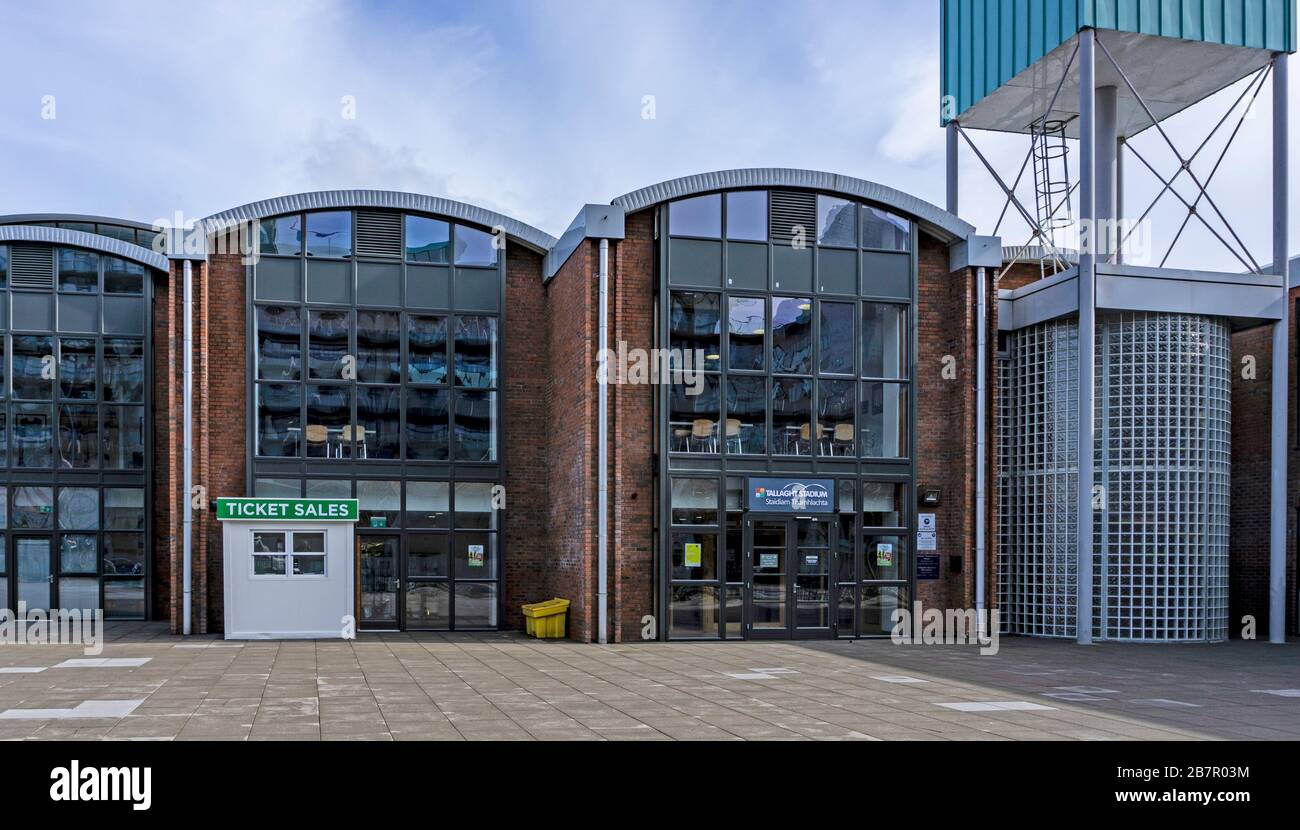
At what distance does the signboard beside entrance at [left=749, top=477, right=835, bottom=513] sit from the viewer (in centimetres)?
1917

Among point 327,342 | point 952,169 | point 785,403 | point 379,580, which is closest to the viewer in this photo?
point 785,403

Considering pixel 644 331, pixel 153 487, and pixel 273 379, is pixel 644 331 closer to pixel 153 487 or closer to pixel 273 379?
pixel 273 379

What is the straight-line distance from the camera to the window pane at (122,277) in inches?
922

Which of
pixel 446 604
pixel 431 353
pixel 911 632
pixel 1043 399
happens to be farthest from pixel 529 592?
pixel 1043 399

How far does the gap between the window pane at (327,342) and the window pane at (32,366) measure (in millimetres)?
6282

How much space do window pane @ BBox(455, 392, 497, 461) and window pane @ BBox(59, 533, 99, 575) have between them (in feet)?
25.6

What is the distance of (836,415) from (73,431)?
14533 millimetres

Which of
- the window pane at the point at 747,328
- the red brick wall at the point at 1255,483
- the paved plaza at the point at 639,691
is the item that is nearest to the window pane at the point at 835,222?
the window pane at the point at 747,328

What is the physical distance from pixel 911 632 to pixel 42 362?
1681 cm

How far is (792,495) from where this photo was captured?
19.3 m

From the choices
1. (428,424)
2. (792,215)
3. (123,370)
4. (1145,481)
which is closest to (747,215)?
(792,215)

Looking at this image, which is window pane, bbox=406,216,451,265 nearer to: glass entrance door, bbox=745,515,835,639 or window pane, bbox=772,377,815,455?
window pane, bbox=772,377,815,455

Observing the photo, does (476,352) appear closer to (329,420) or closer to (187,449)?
(329,420)
